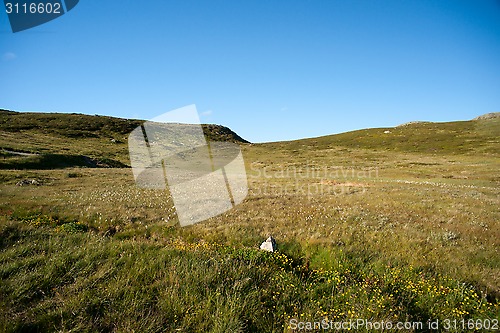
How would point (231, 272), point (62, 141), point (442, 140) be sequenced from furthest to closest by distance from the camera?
point (442, 140) < point (62, 141) < point (231, 272)

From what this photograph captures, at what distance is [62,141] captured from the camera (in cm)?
7419

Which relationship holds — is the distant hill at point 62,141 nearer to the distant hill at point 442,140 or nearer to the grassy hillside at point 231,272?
the grassy hillside at point 231,272

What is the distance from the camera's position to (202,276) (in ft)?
18.8

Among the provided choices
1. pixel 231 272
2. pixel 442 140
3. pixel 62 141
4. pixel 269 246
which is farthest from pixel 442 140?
pixel 62 141

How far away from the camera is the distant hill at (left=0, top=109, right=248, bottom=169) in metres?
36.8

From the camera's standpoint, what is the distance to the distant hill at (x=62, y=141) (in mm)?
36788

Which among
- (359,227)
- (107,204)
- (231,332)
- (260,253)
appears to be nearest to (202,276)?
(231,332)

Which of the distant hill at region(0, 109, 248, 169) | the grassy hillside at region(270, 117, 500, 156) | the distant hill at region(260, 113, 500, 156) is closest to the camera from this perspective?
the distant hill at region(0, 109, 248, 169)

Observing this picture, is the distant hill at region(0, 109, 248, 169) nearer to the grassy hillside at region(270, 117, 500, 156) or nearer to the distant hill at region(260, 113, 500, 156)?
the grassy hillside at region(270, 117, 500, 156)

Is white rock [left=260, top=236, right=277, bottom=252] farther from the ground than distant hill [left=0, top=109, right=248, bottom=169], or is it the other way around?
distant hill [left=0, top=109, right=248, bottom=169]

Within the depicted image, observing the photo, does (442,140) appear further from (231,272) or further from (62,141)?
(62,141)

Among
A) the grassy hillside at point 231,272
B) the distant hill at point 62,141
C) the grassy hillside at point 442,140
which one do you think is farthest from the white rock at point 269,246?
the grassy hillside at point 442,140

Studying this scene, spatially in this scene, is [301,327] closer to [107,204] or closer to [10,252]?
[10,252]

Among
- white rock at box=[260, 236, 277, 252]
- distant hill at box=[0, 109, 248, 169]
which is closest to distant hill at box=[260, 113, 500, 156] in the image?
distant hill at box=[0, 109, 248, 169]
